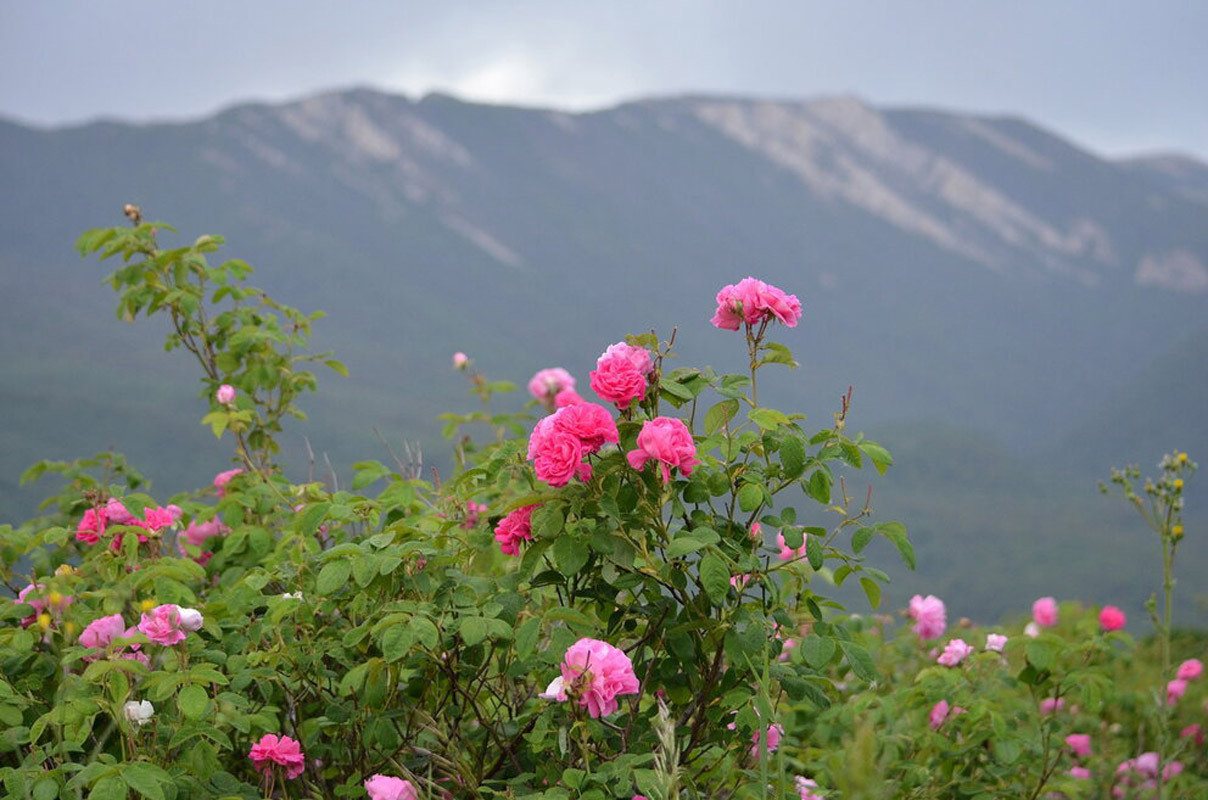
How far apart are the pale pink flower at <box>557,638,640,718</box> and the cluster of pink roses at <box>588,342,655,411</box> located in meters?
0.43

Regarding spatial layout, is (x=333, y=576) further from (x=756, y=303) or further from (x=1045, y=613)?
(x=1045, y=613)

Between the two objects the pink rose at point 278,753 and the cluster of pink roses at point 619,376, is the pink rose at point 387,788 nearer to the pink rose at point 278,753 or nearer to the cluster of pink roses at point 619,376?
the pink rose at point 278,753

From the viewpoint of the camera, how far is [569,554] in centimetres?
173

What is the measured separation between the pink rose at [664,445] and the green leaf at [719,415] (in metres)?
0.19

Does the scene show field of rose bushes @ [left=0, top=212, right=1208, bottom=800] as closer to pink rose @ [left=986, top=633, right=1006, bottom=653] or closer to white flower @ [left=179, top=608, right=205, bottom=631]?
white flower @ [left=179, top=608, right=205, bottom=631]

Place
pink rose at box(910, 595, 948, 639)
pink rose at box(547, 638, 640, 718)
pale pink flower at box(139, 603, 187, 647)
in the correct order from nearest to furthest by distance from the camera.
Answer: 1. pink rose at box(547, 638, 640, 718)
2. pale pink flower at box(139, 603, 187, 647)
3. pink rose at box(910, 595, 948, 639)

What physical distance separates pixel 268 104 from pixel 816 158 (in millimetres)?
50473

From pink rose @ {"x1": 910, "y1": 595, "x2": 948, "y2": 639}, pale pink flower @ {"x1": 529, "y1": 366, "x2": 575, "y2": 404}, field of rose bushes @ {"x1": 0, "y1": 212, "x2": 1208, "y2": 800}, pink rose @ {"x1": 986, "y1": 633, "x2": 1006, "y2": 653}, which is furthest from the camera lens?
pale pink flower @ {"x1": 529, "y1": 366, "x2": 575, "y2": 404}

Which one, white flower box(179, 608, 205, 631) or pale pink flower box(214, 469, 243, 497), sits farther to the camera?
pale pink flower box(214, 469, 243, 497)

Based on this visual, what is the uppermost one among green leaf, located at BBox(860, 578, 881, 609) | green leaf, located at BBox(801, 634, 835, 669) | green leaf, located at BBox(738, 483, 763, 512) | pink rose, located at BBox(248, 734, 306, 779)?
green leaf, located at BBox(738, 483, 763, 512)

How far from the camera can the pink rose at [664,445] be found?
1.65 metres

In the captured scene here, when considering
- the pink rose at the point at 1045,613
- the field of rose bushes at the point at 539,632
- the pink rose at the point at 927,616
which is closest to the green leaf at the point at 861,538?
the field of rose bushes at the point at 539,632

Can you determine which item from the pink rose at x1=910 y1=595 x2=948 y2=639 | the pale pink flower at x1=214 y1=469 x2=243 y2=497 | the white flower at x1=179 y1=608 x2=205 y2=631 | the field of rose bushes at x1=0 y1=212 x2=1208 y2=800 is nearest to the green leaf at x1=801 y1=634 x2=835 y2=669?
the field of rose bushes at x1=0 y1=212 x2=1208 y2=800

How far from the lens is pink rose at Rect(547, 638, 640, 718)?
1.62 m
